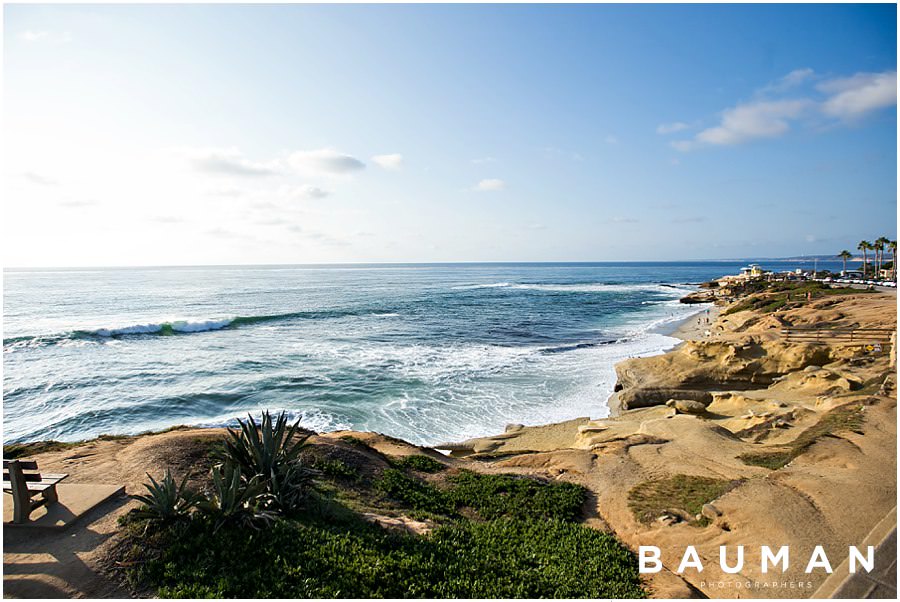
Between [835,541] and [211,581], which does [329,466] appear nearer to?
[211,581]

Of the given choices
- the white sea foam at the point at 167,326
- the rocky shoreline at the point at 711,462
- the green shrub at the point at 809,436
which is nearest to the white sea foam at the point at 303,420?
the rocky shoreline at the point at 711,462

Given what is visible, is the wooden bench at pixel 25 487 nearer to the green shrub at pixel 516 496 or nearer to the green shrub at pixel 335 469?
the green shrub at pixel 335 469

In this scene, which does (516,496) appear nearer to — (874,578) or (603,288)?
(874,578)

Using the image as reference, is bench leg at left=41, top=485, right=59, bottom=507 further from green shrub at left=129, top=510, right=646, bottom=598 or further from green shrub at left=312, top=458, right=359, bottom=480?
green shrub at left=312, top=458, right=359, bottom=480

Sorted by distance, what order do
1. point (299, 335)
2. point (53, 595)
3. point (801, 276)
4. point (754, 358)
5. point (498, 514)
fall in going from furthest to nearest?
point (801, 276), point (299, 335), point (754, 358), point (498, 514), point (53, 595)

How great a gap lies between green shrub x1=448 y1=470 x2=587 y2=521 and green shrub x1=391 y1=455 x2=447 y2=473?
1.92ft

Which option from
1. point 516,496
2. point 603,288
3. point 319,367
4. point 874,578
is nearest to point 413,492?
point 516,496

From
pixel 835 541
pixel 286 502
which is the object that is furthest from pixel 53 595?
pixel 835 541

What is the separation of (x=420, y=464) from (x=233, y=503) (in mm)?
4569

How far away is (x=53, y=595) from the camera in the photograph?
185 inches

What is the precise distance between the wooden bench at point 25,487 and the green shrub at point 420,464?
18.2 feet

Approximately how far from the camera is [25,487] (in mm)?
5676

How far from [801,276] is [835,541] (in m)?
72.9

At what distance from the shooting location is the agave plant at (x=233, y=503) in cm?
567
